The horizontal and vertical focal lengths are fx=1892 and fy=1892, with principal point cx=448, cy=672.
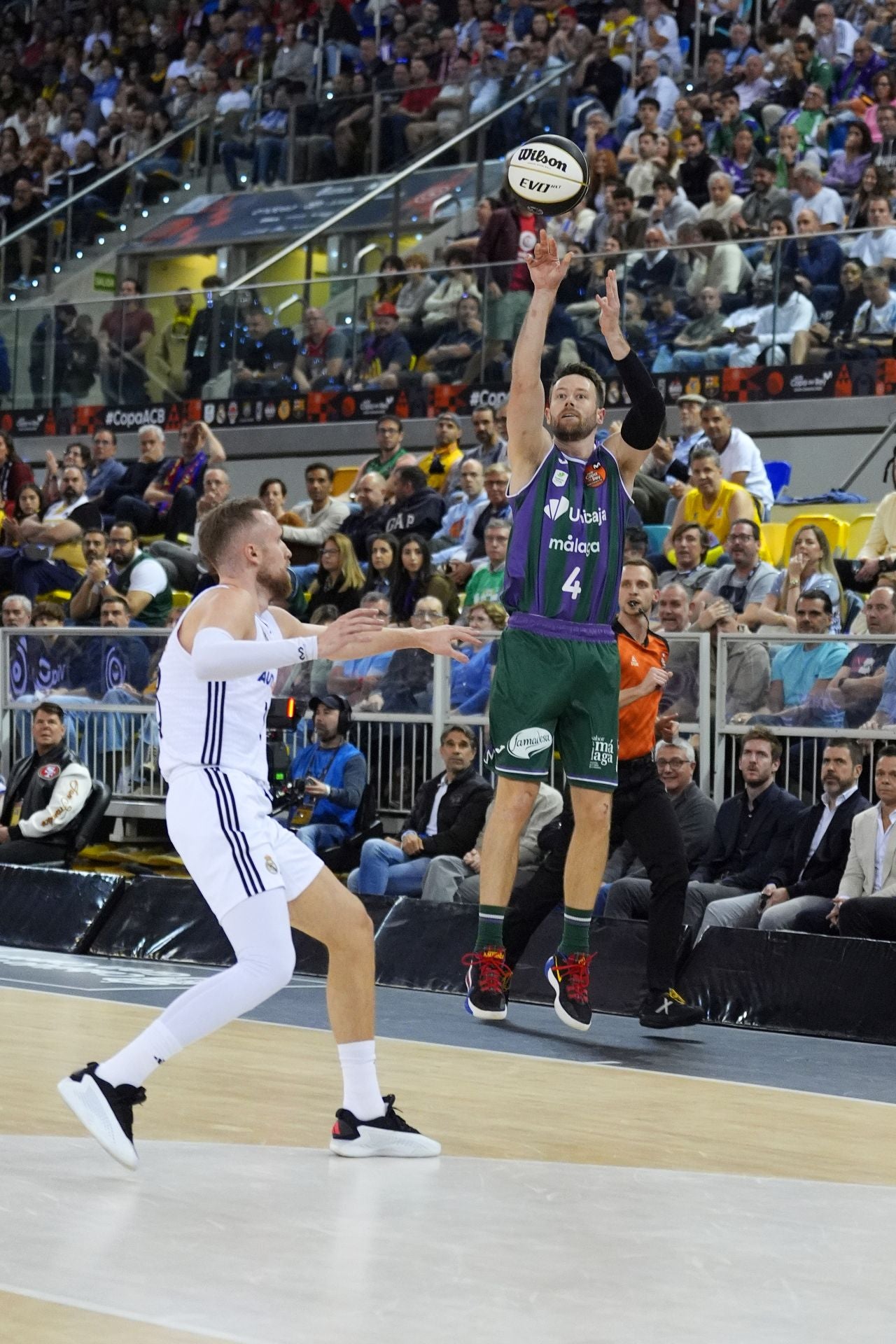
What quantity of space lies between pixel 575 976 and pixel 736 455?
267 inches

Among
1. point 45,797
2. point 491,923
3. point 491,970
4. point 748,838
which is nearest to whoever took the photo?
point 491,923

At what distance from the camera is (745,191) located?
16.7 meters

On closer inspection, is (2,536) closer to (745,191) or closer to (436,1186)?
(745,191)

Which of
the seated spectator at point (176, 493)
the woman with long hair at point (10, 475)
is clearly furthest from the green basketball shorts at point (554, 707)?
the woman with long hair at point (10, 475)

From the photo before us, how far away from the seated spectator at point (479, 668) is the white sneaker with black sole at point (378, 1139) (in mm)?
6077

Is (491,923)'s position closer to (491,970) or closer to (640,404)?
(491,970)

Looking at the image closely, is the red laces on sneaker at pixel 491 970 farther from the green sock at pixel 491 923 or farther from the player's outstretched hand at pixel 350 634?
the player's outstretched hand at pixel 350 634

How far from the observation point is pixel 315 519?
15297 millimetres

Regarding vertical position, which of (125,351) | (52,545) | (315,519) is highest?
(125,351)

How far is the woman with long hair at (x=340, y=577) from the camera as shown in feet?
44.1

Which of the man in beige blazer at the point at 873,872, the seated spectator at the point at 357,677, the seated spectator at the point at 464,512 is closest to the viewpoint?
the man in beige blazer at the point at 873,872

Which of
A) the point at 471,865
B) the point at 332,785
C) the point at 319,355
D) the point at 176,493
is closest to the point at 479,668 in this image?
the point at 332,785

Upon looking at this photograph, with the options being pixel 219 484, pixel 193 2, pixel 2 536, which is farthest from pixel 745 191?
pixel 193 2

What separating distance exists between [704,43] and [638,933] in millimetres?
12756
